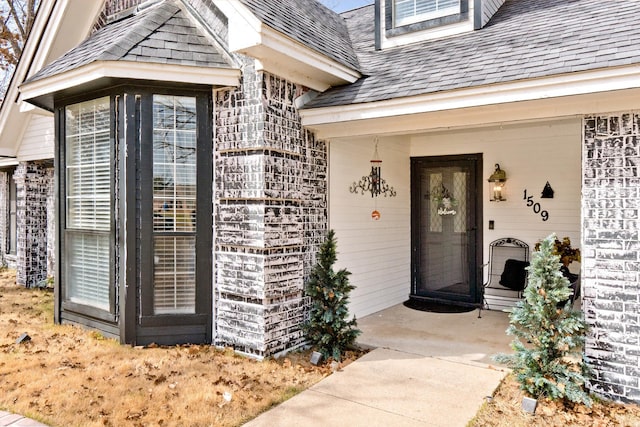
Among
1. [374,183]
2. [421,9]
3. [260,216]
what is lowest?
[260,216]

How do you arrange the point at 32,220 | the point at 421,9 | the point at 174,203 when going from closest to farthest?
the point at 174,203
the point at 421,9
the point at 32,220

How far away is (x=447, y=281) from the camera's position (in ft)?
22.2

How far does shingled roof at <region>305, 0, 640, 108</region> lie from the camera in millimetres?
3506

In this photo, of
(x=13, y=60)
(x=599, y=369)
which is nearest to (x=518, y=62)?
(x=599, y=369)

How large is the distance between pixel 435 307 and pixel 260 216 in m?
3.57

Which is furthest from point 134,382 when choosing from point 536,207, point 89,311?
point 536,207

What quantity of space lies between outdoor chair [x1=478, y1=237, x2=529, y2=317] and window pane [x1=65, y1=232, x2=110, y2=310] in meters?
4.83

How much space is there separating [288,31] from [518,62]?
7.09 feet

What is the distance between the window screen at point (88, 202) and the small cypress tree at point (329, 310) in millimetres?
2273

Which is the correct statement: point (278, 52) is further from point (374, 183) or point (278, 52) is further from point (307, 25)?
point (374, 183)

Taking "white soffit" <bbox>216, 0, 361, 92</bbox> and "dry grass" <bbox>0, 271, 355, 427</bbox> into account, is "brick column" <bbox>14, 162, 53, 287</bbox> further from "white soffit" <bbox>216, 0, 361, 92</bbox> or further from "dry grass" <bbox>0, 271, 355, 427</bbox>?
"white soffit" <bbox>216, 0, 361, 92</bbox>

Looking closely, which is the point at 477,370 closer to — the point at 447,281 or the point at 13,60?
the point at 447,281

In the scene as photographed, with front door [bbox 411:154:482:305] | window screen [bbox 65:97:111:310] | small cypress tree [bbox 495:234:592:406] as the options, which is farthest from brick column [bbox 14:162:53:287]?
small cypress tree [bbox 495:234:592:406]

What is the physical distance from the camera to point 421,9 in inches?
230
